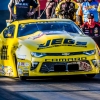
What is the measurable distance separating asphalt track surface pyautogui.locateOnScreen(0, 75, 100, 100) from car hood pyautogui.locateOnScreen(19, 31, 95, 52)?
75 centimetres

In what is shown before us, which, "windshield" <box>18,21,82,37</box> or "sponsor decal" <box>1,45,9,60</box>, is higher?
"windshield" <box>18,21,82,37</box>

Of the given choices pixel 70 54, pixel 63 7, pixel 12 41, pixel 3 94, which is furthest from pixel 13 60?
pixel 63 7

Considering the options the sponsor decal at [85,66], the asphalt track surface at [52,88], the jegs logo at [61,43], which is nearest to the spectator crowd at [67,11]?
the asphalt track surface at [52,88]

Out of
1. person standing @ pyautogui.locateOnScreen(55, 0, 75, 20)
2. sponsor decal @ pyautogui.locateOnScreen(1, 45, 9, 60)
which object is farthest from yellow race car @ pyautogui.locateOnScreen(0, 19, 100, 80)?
person standing @ pyautogui.locateOnScreen(55, 0, 75, 20)

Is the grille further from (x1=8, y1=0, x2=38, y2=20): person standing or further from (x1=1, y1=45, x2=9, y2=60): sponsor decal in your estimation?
(x1=8, y1=0, x2=38, y2=20): person standing

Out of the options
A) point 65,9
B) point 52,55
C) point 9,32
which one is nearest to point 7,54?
point 9,32

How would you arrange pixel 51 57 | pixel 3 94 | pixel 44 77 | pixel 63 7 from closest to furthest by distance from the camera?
1. pixel 3 94
2. pixel 51 57
3. pixel 44 77
4. pixel 63 7

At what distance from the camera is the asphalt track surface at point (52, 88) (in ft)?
31.2

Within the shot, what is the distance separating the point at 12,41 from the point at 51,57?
135cm

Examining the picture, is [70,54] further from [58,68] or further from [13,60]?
[13,60]

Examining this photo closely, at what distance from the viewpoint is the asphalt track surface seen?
9.50 metres

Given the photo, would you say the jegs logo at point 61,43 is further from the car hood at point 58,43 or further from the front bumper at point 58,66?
the front bumper at point 58,66

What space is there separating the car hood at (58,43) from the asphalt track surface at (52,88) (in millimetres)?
745

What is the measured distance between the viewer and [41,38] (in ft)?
39.8
